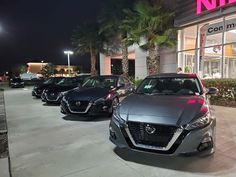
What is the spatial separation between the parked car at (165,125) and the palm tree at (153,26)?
31.6 feet

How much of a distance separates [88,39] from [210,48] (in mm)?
12794

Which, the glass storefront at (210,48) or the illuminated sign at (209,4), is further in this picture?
the glass storefront at (210,48)

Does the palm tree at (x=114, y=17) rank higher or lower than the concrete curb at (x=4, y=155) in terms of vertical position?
higher

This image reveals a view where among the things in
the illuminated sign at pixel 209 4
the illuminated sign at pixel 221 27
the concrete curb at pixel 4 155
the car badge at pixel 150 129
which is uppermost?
the illuminated sign at pixel 209 4

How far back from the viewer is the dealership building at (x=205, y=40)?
1200cm

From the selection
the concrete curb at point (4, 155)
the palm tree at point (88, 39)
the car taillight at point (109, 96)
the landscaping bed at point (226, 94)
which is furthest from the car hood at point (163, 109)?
the palm tree at point (88, 39)

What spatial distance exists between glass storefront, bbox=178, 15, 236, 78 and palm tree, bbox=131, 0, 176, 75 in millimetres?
1074

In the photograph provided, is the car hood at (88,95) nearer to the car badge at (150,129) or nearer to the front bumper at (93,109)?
the front bumper at (93,109)

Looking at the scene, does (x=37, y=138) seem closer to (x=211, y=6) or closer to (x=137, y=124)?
(x=137, y=124)

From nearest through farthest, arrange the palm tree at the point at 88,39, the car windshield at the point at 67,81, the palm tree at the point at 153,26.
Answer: the car windshield at the point at 67,81
the palm tree at the point at 153,26
the palm tree at the point at 88,39

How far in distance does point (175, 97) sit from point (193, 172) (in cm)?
139

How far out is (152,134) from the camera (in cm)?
350

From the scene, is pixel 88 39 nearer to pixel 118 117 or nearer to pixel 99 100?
pixel 99 100

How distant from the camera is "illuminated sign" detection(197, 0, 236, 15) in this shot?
11.2 meters
